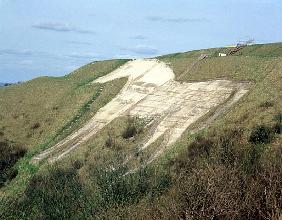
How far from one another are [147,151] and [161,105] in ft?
45.6

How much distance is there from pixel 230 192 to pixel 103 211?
6842mm

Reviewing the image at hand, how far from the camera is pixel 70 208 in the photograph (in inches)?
1356

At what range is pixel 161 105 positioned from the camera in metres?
66.4

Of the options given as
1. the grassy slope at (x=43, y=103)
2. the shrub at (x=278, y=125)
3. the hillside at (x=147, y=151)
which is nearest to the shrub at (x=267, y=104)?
the hillside at (x=147, y=151)

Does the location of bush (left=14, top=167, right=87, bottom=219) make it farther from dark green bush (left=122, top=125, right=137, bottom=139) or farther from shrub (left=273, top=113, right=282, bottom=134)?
shrub (left=273, top=113, right=282, bottom=134)

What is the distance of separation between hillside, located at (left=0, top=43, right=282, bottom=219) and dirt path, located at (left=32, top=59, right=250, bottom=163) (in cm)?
76

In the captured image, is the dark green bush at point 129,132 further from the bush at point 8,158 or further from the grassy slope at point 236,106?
the bush at point 8,158

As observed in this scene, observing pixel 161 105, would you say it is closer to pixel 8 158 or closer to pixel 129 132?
pixel 129 132

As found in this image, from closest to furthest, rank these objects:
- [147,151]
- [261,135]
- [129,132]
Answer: [261,135]
[147,151]
[129,132]

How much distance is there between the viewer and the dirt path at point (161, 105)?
59594mm

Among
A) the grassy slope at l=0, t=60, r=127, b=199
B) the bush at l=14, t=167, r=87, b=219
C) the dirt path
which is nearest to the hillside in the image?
the bush at l=14, t=167, r=87, b=219

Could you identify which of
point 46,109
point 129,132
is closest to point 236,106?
point 129,132

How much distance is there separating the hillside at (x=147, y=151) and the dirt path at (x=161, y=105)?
760 millimetres

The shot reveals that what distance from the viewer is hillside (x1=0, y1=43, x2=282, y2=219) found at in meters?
26.2
